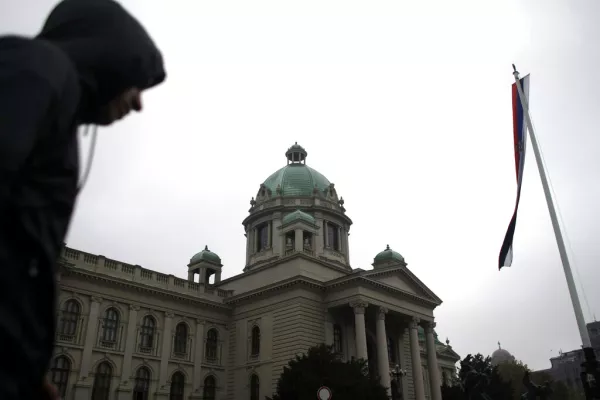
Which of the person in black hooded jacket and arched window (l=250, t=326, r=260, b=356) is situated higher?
arched window (l=250, t=326, r=260, b=356)

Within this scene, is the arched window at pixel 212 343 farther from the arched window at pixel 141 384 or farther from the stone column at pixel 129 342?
the stone column at pixel 129 342

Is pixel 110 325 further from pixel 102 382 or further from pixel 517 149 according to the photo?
pixel 517 149

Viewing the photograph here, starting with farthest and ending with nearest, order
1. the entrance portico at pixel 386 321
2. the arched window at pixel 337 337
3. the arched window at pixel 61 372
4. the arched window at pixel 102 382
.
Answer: the arched window at pixel 337 337, the entrance portico at pixel 386 321, the arched window at pixel 102 382, the arched window at pixel 61 372

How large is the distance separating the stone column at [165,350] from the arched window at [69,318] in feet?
22.6

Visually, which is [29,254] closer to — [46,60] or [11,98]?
[11,98]

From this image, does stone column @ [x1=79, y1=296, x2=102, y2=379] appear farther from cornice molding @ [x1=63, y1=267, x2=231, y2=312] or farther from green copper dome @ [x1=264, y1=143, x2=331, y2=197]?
green copper dome @ [x1=264, y1=143, x2=331, y2=197]

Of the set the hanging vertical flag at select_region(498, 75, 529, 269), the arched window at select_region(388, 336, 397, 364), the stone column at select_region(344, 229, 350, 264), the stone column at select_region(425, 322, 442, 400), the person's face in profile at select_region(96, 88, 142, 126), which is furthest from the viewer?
the stone column at select_region(344, 229, 350, 264)

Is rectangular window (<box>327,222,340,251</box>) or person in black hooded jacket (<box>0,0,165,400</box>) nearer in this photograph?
person in black hooded jacket (<box>0,0,165,400</box>)

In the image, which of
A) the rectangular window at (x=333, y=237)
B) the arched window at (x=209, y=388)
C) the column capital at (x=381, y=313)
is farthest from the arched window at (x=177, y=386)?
the rectangular window at (x=333, y=237)

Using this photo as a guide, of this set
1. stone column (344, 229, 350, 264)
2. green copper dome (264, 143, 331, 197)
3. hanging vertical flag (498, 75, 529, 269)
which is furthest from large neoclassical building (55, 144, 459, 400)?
hanging vertical flag (498, 75, 529, 269)

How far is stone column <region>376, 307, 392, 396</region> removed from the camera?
37406 mm

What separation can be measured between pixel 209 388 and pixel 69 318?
12.7 meters

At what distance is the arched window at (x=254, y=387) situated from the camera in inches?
1533

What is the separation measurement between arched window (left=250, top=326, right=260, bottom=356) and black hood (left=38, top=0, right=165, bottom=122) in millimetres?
40665
